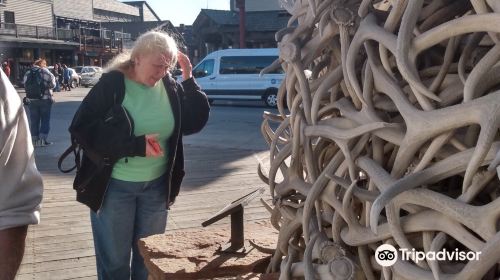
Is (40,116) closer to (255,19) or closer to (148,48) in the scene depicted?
(148,48)

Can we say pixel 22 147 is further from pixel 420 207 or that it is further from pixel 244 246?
pixel 420 207

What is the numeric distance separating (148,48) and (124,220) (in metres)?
0.82

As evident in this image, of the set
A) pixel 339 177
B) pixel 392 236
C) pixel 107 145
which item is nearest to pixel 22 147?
pixel 107 145

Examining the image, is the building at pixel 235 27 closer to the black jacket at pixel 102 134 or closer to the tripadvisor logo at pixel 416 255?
the black jacket at pixel 102 134

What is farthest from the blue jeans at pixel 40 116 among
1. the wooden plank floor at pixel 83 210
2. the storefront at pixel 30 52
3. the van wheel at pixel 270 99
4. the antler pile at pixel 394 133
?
the storefront at pixel 30 52

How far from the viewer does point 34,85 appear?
9.28 m

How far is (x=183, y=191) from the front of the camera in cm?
618

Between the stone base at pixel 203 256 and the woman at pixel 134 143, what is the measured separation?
0.71 metres

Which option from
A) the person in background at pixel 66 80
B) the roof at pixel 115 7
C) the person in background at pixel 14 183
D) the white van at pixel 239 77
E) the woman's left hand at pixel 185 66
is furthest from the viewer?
the roof at pixel 115 7

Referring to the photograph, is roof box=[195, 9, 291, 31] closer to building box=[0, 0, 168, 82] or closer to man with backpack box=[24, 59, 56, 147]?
building box=[0, 0, 168, 82]

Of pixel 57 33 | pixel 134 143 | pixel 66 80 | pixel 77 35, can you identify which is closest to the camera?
pixel 134 143

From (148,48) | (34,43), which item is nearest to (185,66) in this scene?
(148,48)

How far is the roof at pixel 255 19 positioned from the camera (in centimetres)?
2783

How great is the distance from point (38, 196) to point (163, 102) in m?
1.08
